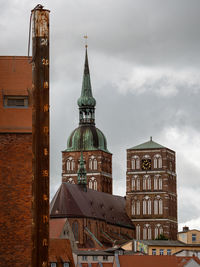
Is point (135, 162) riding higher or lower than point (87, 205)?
higher

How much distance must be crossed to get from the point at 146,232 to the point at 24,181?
13389cm

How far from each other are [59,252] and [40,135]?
83795 mm

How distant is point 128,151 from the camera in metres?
165

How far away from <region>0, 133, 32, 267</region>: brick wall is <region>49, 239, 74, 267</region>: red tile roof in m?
70.2

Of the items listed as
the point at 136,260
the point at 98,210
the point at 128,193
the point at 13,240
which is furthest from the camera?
the point at 128,193

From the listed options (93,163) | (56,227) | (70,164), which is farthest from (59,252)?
(93,163)

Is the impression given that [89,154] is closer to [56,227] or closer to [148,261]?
[56,227]

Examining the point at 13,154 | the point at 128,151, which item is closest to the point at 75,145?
the point at 128,151

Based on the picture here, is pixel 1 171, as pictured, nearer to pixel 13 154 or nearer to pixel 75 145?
pixel 13 154

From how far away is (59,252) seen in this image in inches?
3979

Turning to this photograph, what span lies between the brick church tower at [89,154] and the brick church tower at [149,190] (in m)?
5.88

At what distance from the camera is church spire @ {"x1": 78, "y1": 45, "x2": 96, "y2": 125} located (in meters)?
172

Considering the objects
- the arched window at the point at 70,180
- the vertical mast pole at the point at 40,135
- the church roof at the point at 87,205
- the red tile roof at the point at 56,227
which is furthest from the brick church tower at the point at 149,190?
the vertical mast pole at the point at 40,135

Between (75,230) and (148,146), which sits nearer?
(75,230)
